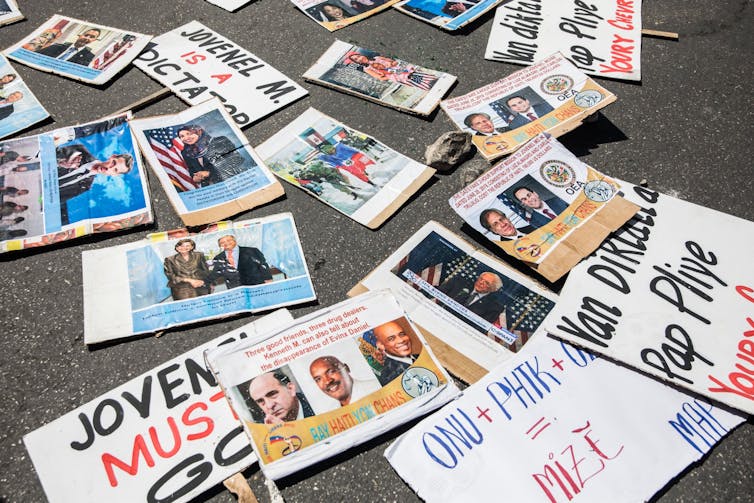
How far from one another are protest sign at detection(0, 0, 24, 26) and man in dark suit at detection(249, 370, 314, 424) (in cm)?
160

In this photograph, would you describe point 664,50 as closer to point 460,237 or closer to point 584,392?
point 460,237

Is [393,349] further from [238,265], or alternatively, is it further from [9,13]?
[9,13]

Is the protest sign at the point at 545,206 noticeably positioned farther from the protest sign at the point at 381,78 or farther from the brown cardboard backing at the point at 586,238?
the protest sign at the point at 381,78

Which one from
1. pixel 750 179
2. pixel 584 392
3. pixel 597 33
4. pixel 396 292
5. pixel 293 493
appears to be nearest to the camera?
pixel 293 493

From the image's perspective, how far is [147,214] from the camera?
54.4 inches

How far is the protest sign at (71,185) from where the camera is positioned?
135cm

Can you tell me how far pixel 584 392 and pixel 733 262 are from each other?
1.68 feet

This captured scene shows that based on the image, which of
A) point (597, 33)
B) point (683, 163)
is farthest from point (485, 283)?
point (597, 33)

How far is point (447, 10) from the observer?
1.95 metres

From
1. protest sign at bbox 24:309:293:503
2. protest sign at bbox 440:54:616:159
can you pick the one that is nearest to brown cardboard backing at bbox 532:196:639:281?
protest sign at bbox 440:54:616:159

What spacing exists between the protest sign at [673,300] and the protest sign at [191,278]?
1.98 feet

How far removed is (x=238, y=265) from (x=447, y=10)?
119 cm

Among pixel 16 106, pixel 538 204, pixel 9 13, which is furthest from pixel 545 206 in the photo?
pixel 9 13

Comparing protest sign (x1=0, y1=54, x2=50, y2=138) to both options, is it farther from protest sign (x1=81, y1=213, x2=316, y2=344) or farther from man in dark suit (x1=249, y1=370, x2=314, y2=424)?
man in dark suit (x1=249, y1=370, x2=314, y2=424)
